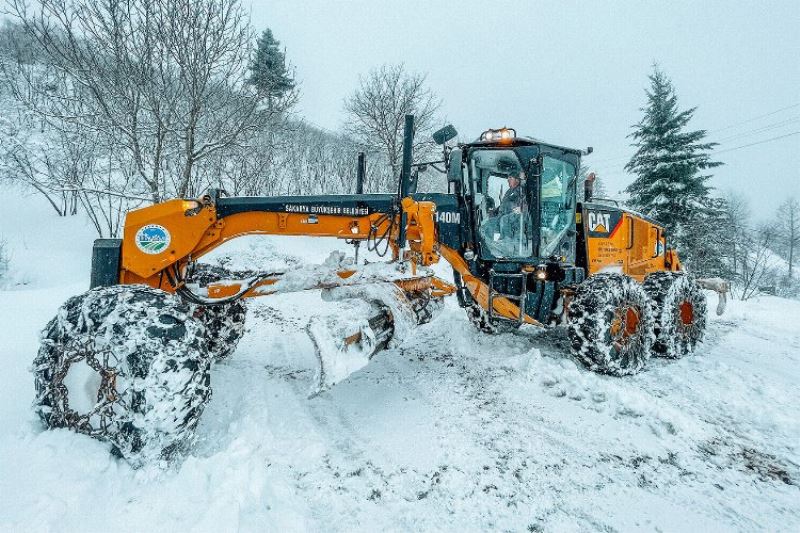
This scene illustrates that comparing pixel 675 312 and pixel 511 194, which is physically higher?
pixel 511 194

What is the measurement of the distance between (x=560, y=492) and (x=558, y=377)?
1909 mm

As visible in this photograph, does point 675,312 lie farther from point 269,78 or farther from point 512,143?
point 269,78

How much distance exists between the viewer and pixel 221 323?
5.01m

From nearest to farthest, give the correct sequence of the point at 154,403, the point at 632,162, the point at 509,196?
the point at 154,403 < the point at 509,196 < the point at 632,162

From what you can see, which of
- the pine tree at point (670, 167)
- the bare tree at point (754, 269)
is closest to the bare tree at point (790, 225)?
the bare tree at point (754, 269)

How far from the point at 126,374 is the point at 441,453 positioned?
2135 millimetres

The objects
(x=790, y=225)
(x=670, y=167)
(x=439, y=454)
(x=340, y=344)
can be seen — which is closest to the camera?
(x=439, y=454)

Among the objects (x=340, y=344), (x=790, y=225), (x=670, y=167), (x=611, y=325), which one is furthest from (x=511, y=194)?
(x=790, y=225)

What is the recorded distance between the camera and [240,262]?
15539 millimetres

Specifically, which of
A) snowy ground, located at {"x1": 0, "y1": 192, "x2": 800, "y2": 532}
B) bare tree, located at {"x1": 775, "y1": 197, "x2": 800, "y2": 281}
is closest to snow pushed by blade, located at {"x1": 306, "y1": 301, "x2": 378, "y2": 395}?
snowy ground, located at {"x1": 0, "y1": 192, "x2": 800, "y2": 532}

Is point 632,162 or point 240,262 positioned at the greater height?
point 632,162

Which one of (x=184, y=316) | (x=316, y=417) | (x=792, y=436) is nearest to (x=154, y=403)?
(x=184, y=316)

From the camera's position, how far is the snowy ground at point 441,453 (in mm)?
2367

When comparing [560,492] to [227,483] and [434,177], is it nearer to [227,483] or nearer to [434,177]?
[227,483]
